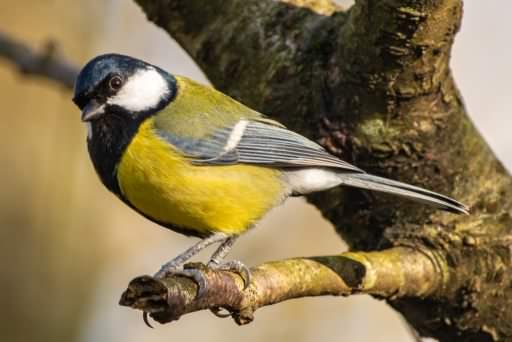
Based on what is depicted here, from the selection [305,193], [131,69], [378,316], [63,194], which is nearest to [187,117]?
[131,69]

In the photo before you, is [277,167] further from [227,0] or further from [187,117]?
[227,0]

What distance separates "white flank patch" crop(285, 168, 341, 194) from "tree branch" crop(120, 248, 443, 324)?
27cm

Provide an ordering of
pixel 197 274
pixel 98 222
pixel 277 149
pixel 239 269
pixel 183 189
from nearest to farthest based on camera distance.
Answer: pixel 197 274, pixel 239 269, pixel 183 189, pixel 277 149, pixel 98 222

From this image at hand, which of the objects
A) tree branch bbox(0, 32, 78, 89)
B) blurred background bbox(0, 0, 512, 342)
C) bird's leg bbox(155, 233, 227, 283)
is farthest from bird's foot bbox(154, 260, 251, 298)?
blurred background bbox(0, 0, 512, 342)

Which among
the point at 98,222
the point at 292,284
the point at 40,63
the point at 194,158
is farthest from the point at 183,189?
the point at 98,222

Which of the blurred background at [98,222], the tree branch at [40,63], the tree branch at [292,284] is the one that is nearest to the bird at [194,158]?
the tree branch at [292,284]

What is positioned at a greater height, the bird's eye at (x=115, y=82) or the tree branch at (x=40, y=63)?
the bird's eye at (x=115, y=82)

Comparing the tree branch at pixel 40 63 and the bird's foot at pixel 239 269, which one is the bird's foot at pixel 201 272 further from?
the tree branch at pixel 40 63

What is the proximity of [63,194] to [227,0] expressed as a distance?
90.0 inches

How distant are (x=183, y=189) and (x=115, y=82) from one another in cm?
33

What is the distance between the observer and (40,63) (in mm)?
3123

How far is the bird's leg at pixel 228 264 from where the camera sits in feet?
5.93

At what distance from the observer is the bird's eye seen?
7.20ft

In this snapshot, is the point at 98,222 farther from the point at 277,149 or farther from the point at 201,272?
the point at 201,272
